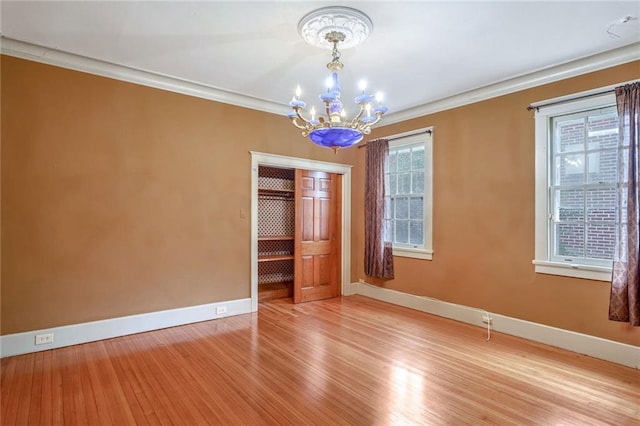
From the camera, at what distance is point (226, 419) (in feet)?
7.33

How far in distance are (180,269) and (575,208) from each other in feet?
14.7

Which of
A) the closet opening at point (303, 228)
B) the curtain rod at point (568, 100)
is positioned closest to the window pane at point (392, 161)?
the closet opening at point (303, 228)

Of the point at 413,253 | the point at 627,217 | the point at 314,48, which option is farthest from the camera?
the point at 413,253

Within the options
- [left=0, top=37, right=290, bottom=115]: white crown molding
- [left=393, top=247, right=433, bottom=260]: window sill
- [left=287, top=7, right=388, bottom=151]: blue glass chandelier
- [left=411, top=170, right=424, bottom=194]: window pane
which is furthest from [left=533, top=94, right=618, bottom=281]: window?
[left=0, top=37, right=290, bottom=115]: white crown molding

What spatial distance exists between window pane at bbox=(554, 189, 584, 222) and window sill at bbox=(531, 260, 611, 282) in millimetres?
486

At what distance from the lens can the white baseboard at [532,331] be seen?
3.12m

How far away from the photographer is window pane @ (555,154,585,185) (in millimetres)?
3466

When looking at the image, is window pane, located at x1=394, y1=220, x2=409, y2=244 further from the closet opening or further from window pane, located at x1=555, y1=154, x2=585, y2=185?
window pane, located at x1=555, y1=154, x2=585, y2=185

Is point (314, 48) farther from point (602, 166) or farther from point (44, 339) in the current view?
point (44, 339)

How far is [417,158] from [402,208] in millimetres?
795

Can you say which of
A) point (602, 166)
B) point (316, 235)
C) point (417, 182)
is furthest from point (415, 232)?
point (602, 166)

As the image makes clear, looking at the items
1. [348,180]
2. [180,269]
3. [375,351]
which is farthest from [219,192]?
[375,351]

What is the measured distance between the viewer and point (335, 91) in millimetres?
2814

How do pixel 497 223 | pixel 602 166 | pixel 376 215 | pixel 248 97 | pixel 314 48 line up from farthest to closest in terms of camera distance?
1. pixel 376 215
2. pixel 248 97
3. pixel 497 223
4. pixel 602 166
5. pixel 314 48
